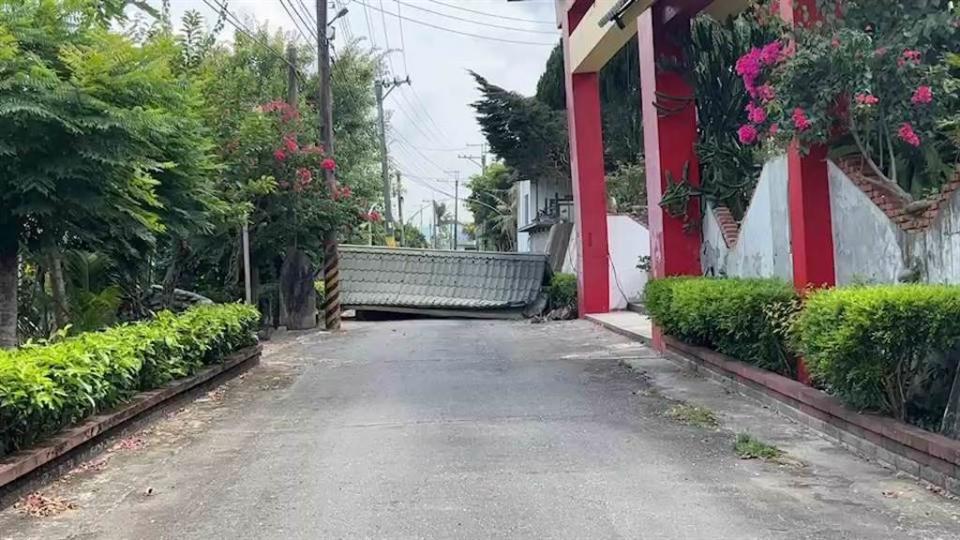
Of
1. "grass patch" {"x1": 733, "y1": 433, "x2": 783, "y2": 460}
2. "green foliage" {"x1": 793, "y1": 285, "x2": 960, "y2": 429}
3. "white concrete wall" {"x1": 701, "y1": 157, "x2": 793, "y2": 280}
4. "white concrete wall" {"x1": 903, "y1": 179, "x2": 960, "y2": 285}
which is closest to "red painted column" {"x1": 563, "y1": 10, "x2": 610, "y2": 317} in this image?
"white concrete wall" {"x1": 701, "y1": 157, "x2": 793, "y2": 280}

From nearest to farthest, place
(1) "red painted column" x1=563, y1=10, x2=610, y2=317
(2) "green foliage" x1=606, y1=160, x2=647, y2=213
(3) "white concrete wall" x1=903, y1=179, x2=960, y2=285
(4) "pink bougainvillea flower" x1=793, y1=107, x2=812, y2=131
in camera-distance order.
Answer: (3) "white concrete wall" x1=903, y1=179, x2=960, y2=285 < (4) "pink bougainvillea flower" x1=793, y1=107, x2=812, y2=131 < (1) "red painted column" x1=563, y1=10, x2=610, y2=317 < (2) "green foliage" x1=606, y1=160, x2=647, y2=213

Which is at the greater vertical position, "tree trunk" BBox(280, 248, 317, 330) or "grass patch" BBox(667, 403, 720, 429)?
"tree trunk" BBox(280, 248, 317, 330)

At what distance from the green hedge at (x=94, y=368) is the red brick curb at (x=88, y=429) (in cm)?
8

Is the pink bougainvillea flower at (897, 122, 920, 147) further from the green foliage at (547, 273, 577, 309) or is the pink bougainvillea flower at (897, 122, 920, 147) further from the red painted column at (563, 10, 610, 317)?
Answer: the green foliage at (547, 273, 577, 309)

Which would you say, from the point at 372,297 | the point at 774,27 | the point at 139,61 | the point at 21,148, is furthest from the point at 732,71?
the point at 372,297

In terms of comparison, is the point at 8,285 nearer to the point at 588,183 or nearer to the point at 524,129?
the point at 588,183

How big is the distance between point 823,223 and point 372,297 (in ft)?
62.2

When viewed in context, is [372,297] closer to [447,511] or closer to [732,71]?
[732,71]

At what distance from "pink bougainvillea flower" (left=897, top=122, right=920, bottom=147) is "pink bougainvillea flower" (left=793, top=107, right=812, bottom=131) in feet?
2.57

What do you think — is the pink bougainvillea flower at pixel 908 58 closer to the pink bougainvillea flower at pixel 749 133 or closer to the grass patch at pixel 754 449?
the pink bougainvillea flower at pixel 749 133

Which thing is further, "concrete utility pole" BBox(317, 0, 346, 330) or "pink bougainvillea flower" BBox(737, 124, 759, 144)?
"concrete utility pole" BBox(317, 0, 346, 330)

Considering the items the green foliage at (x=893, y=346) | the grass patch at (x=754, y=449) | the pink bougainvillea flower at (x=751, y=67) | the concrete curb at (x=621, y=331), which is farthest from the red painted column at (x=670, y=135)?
the green foliage at (x=893, y=346)

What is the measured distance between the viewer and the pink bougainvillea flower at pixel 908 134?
321 inches

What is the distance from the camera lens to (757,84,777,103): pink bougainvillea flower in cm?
889
